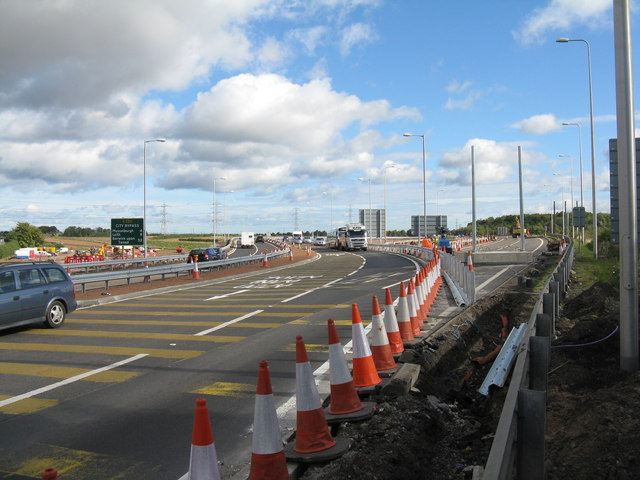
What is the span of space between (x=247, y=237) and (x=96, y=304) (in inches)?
3335

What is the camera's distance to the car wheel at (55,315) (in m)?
12.4

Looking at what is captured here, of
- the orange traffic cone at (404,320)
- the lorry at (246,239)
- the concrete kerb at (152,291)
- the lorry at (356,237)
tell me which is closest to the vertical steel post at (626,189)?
the orange traffic cone at (404,320)

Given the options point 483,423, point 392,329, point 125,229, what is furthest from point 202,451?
point 125,229

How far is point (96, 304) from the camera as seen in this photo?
17.6 metres

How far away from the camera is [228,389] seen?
707cm

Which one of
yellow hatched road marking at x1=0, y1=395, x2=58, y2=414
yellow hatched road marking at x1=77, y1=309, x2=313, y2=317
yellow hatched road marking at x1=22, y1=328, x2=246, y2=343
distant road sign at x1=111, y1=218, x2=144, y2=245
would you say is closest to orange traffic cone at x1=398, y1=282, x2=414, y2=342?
yellow hatched road marking at x1=22, y1=328, x2=246, y2=343

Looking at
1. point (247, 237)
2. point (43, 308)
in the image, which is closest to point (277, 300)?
point (43, 308)

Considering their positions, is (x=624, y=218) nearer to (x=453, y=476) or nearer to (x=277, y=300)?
(x=453, y=476)

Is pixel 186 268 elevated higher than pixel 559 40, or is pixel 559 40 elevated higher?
pixel 559 40

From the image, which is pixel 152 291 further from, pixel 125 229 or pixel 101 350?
pixel 125 229

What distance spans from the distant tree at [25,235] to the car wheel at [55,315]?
225 feet

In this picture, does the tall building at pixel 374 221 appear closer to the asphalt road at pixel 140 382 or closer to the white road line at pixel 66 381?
the asphalt road at pixel 140 382

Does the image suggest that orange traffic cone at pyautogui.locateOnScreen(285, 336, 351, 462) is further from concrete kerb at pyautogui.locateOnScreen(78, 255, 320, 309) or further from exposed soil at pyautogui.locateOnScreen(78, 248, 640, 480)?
concrete kerb at pyautogui.locateOnScreen(78, 255, 320, 309)

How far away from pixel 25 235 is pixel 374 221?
4732cm
